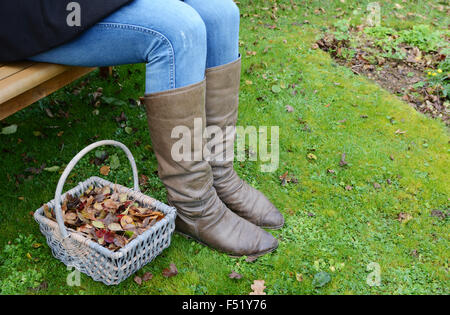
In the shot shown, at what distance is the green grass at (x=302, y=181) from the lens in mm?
2037

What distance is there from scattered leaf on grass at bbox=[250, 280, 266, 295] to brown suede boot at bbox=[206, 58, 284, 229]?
0.39m

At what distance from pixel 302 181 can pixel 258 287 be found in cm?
92

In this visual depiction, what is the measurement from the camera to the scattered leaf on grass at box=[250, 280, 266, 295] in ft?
6.45

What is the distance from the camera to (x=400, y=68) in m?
4.09

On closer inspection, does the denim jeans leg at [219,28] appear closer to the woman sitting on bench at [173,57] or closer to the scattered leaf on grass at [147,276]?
the woman sitting on bench at [173,57]

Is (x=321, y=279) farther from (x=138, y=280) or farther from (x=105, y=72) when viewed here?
(x=105, y=72)

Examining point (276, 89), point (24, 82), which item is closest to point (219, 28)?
point (24, 82)

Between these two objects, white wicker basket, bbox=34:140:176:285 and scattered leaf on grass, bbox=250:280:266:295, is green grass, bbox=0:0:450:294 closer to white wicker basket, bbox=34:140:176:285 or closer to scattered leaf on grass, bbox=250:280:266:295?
scattered leaf on grass, bbox=250:280:266:295

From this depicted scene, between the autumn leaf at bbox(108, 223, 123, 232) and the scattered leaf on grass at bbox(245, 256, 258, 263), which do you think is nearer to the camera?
the autumn leaf at bbox(108, 223, 123, 232)

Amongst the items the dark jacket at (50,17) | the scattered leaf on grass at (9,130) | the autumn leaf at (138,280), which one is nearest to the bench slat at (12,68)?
the dark jacket at (50,17)

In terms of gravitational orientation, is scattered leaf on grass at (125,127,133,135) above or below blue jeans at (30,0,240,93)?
below

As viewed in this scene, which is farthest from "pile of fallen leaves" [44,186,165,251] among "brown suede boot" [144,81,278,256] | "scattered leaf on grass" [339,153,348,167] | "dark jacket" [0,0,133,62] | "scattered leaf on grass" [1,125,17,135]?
"scattered leaf on grass" [339,153,348,167]

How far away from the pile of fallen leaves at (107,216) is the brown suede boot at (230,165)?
432mm

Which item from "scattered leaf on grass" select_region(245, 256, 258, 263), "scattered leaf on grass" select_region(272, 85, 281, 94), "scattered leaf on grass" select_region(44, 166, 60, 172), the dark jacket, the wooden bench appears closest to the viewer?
the dark jacket
